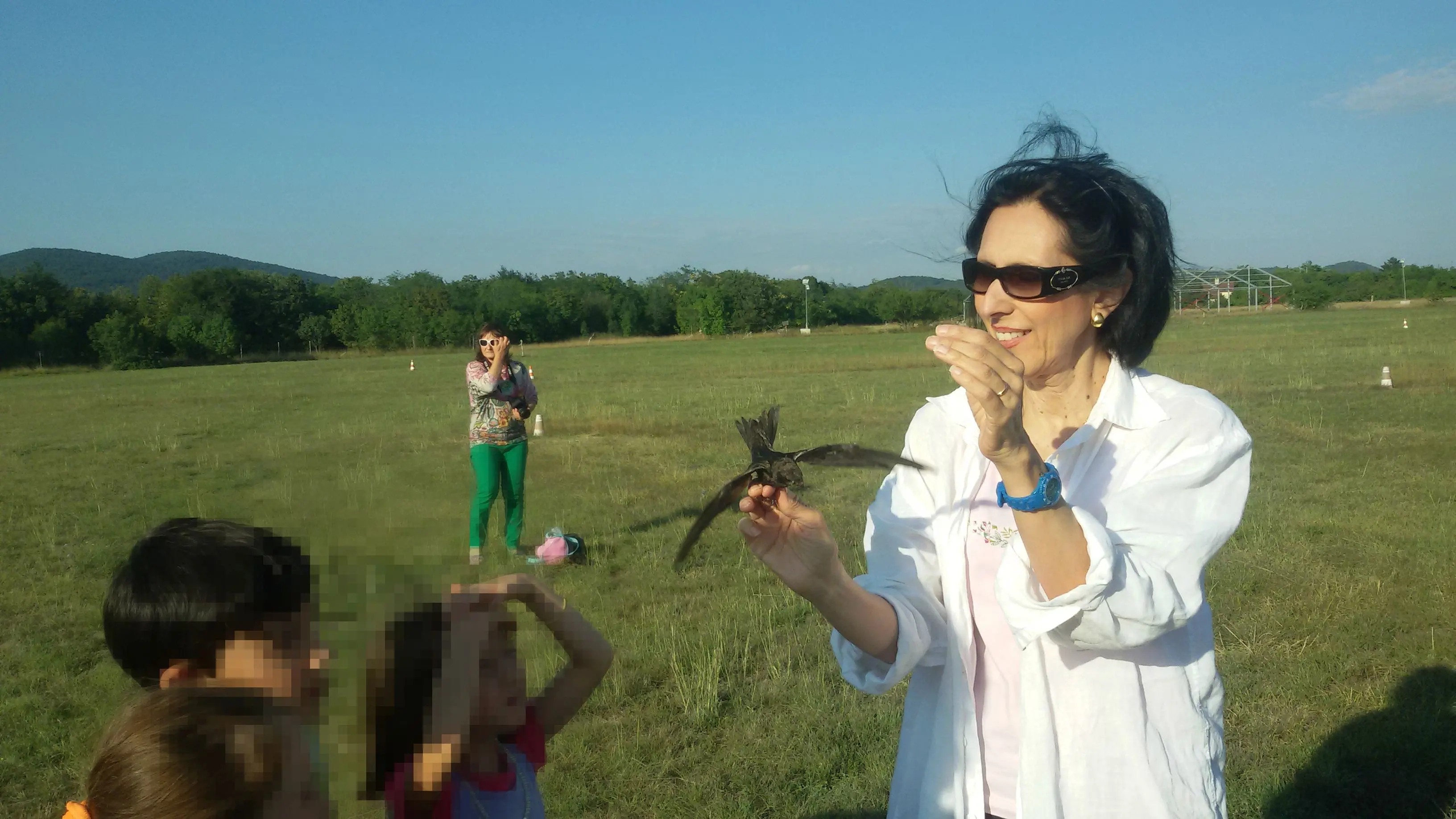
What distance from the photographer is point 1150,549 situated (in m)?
1.86

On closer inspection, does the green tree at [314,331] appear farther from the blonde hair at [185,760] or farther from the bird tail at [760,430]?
the blonde hair at [185,760]

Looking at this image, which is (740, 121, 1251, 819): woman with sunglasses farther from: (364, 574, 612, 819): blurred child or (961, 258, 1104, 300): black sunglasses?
(364, 574, 612, 819): blurred child

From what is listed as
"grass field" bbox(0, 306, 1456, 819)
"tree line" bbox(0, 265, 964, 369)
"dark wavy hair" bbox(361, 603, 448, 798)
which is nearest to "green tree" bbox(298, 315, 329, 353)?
"tree line" bbox(0, 265, 964, 369)

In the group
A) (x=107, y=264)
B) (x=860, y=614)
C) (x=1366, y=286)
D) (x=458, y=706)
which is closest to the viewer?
(x=458, y=706)

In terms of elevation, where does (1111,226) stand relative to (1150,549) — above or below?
above

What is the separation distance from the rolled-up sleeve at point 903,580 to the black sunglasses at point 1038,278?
44cm

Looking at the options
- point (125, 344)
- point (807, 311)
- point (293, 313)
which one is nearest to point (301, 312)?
point (293, 313)

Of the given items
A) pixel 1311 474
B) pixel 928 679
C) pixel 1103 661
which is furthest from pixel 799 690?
pixel 1311 474

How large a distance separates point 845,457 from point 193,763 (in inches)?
51.7

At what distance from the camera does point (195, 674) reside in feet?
4.40

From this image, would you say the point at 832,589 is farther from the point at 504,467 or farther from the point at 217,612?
the point at 504,467

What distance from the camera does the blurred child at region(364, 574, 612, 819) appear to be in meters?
1.01

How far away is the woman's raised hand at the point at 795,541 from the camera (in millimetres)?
2158

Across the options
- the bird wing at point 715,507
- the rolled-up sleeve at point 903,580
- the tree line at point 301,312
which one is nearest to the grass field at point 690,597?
the bird wing at point 715,507
